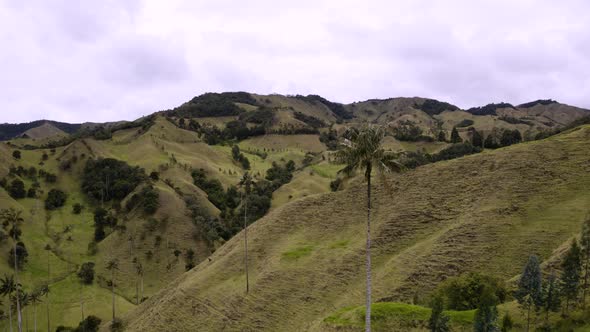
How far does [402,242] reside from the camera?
51.8 meters

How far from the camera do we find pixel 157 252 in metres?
91.7

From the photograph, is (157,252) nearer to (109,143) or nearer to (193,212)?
(193,212)

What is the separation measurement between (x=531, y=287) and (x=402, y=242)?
21.4 m

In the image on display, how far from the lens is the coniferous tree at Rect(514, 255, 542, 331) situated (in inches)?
1195

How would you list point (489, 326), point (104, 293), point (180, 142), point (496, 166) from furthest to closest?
point (180, 142) < point (104, 293) < point (496, 166) < point (489, 326)

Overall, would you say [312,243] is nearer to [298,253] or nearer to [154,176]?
[298,253]

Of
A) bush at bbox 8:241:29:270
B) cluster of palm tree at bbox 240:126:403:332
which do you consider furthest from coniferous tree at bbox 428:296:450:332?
bush at bbox 8:241:29:270

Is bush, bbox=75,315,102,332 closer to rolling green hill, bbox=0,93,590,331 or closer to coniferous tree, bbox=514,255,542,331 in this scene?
rolling green hill, bbox=0,93,590,331

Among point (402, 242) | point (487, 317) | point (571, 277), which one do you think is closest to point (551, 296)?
point (571, 277)

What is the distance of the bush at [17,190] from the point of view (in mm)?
103188

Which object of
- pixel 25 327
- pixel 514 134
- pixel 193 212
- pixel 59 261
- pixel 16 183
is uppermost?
pixel 514 134

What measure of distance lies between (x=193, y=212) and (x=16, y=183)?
132 feet

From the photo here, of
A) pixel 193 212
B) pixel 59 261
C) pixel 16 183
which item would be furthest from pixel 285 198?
pixel 16 183

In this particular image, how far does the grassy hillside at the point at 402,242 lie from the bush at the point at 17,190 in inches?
2240
